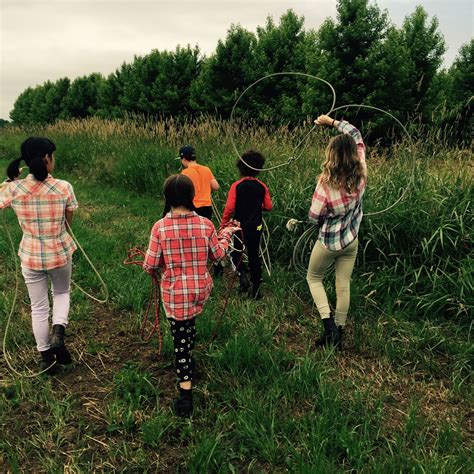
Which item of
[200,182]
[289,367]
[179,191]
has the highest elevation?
[179,191]

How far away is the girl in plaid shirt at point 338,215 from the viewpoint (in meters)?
3.21

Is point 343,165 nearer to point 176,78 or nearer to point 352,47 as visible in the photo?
point 352,47

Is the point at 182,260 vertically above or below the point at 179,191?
below

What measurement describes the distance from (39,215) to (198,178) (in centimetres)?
219

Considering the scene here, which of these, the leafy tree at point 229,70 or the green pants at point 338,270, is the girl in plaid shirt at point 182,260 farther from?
the leafy tree at point 229,70

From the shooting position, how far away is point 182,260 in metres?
2.62

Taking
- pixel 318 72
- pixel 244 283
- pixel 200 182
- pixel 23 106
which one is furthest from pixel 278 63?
pixel 23 106

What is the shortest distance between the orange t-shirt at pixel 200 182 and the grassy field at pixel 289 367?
1001 mm

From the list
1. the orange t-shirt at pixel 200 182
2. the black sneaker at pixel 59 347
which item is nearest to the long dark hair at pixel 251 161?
the orange t-shirt at pixel 200 182

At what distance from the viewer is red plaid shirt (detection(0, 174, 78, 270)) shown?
2.95 m

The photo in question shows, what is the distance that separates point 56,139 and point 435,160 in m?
12.7

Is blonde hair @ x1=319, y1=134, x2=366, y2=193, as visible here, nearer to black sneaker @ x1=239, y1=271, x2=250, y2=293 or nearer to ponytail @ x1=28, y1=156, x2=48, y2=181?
black sneaker @ x1=239, y1=271, x2=250, y2=293

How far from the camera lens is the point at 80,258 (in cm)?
529

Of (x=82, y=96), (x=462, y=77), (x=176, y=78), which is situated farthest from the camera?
(x=82, y=96)
